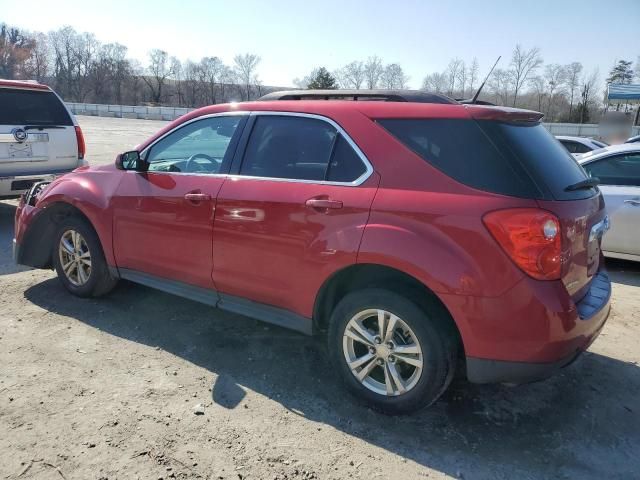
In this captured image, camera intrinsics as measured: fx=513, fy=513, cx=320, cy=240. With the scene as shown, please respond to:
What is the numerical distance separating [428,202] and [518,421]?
142 cm

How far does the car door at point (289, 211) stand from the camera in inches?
119

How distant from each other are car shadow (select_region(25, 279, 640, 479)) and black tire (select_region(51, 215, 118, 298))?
26 centimetres

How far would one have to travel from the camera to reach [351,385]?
10.4 feet

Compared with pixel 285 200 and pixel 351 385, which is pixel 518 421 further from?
pixel 285 200

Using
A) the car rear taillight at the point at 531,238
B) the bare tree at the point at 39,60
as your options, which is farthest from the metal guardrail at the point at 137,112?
the car rear taillight at the point at 531,238

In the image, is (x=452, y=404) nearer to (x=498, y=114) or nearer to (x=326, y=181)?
(x=326, y=181)

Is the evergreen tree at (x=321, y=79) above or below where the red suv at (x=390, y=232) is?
above

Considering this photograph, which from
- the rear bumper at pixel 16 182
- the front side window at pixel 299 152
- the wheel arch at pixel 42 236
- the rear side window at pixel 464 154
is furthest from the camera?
the rear bumper at pixel 16 182

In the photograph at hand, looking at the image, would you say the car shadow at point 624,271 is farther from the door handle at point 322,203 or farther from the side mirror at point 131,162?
the side mirror at point 131,162

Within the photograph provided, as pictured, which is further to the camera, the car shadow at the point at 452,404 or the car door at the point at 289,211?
the car door at the point at 289,211

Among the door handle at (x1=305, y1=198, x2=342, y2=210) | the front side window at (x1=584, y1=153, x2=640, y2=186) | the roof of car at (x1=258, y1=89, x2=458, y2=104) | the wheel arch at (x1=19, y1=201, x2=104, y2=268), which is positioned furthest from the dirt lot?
the front side window at (x1=584, y1=153, x2=640, y2=186)

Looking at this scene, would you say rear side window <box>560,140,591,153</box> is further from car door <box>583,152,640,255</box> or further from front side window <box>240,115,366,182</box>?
front side window <box>240,115,366,182</box>

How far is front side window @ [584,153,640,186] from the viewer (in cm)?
613

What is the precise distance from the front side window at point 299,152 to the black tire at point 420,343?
0.74m
